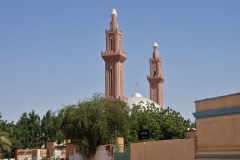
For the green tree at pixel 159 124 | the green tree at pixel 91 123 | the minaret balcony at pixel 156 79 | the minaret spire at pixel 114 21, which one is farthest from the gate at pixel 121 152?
the minaret balcony at pixel 156 79

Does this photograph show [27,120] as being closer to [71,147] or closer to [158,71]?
[158,71]

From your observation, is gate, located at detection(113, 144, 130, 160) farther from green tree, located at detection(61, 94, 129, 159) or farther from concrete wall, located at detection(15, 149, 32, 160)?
concrete wall, located at detection(15, 149, 32, 160)

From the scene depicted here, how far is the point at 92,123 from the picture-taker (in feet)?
105

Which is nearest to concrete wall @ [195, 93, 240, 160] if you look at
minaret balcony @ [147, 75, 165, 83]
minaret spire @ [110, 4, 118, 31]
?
minaret spire @ [110, 4, 118, 31]

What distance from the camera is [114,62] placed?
70.1m

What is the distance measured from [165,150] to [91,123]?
40.0 feet

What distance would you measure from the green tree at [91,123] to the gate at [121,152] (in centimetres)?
374

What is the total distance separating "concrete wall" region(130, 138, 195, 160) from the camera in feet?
60.7

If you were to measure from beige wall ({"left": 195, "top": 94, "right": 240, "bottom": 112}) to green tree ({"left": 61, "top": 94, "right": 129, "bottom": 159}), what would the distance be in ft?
47.9

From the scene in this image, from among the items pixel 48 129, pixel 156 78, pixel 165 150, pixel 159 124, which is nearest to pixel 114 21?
pixel 156 78

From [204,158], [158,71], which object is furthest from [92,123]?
[158,71]

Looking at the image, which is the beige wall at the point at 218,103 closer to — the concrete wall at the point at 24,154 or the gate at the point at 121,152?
the gate at the point at 121,152

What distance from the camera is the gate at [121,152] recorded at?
25.0m

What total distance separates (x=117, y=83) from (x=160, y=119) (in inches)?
845
